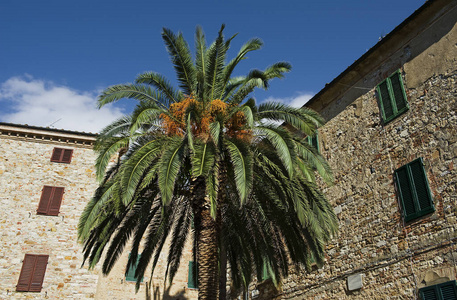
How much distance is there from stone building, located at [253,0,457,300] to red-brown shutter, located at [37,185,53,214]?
11.2 m

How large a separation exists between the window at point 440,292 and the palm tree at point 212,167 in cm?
266

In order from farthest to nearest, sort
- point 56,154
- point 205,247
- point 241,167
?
1. point 56,154
2. point 205,247
3. point 241,167

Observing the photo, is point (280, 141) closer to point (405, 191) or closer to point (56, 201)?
point (405, 191)

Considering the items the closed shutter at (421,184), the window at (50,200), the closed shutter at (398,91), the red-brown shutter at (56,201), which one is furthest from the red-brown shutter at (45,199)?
the closed shutter at (421,184)

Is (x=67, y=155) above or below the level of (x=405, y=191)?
above

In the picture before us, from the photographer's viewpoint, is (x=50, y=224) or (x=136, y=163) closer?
(x=136, y=163)

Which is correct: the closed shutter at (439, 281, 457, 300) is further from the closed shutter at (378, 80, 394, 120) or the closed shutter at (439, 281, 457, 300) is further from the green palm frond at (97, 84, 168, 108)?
the green palm frond at (97, 84, 168, 108)

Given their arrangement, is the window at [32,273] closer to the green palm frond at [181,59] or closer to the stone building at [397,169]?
the stone building at [397,169]

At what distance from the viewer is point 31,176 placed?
2017 cm

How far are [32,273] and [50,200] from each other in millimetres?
3224

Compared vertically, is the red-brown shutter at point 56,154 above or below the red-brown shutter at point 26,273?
above

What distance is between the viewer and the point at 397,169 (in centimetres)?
1258

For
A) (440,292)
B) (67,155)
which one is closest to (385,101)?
(440,292)

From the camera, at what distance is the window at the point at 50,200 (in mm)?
19711
